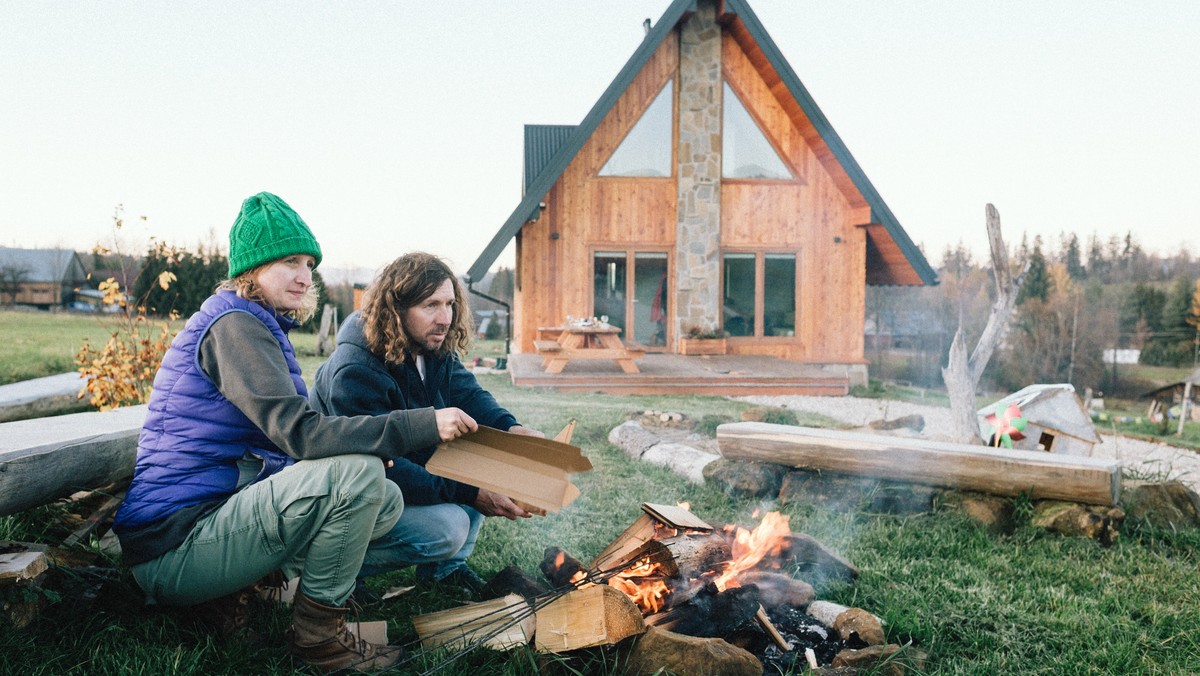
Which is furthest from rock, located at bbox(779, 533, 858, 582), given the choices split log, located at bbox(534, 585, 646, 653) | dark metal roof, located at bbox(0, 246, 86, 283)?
dark metal roof, located at bbox(0, 246, 86, 283)

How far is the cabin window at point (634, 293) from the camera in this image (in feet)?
43.2

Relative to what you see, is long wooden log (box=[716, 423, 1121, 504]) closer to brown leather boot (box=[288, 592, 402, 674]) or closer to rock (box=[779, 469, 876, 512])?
rock (box=[779, 469, 876, 512])

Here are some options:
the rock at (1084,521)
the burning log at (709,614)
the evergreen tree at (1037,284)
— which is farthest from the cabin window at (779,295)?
the evergreen tree at (1037,284)

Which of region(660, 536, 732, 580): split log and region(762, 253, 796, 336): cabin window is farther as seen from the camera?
region(762, 253, 796, 336): cabin window

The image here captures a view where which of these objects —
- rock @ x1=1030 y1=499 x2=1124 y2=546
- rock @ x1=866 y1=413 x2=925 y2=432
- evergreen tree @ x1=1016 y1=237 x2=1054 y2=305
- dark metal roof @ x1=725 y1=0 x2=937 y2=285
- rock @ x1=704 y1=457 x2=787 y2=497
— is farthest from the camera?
evergreen tree @ x1=1016 y1=237 x2=1054 y2=305

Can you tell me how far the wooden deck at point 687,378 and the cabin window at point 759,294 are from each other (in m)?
1.42

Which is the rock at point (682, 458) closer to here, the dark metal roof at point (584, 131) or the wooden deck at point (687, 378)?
the wooden deck at point (687, 378)

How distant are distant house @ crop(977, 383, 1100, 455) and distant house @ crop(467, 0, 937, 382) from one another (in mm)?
7689

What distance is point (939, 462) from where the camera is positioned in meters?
4.14

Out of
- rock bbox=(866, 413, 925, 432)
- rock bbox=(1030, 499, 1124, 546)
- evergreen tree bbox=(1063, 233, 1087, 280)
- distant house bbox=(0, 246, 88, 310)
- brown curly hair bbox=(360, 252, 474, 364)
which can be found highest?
evergreen tree bbox=(1063, 233, 1087, 280)

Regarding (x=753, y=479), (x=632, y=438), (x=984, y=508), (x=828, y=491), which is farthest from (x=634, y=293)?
(x=984, y=508)

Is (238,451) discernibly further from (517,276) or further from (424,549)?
(517,276)

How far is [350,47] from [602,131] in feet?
15.0

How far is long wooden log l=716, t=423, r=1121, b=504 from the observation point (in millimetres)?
3955
